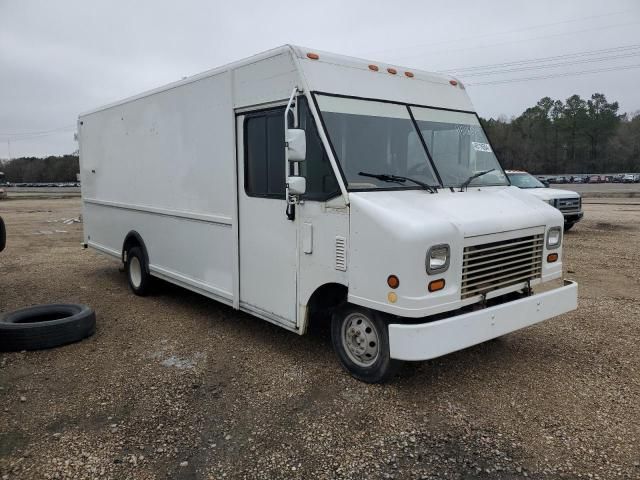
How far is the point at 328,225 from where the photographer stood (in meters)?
4.34

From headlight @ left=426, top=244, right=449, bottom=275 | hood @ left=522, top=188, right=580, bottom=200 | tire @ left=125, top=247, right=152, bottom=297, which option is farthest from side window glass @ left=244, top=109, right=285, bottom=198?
hood @ left=522, top=188, right=580, bottom=200

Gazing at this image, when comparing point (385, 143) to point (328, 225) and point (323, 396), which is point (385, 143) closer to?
point (328, 225)

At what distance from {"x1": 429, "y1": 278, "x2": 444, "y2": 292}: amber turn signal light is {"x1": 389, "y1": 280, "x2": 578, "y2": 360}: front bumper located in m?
0.23

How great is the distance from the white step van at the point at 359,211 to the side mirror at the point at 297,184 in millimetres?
12

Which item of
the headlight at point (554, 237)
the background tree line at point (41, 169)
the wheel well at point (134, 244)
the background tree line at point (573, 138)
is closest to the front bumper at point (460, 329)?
the headlight at point (554, 237)

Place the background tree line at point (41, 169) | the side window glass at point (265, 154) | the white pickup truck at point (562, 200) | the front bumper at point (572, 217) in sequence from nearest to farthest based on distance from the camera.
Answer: the side window glass at point (265, 154) → the white pickup truck at point (562, 200) → the front bumper at point (572, 217) → the background tree line at point (41, 169)

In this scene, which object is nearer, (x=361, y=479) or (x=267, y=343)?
(x=361, y=479)

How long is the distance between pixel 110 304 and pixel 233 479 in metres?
4.70

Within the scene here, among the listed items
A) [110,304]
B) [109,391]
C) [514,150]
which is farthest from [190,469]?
[514,150]

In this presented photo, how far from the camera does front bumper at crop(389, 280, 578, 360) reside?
3.76 metres

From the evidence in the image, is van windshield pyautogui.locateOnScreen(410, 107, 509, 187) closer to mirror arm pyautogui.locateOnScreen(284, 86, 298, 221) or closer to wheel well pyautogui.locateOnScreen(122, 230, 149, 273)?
mirror arm pyautogui.locateOnScreen(284, 86, 298, 221)

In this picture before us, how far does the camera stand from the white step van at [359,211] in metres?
3.92

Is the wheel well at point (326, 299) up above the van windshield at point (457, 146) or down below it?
below

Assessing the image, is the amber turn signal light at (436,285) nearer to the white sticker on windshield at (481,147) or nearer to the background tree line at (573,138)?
the white sticker on windshield at (481,147)
